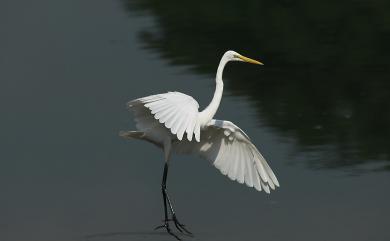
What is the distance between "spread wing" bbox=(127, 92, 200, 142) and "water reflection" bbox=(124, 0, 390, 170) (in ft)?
7.14

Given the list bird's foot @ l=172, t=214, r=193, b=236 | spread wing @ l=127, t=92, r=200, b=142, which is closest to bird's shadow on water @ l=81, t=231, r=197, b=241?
bird's foot @ l=172, t=214, r=193, b=236

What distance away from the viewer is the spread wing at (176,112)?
6777 mm

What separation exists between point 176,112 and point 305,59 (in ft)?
14.6

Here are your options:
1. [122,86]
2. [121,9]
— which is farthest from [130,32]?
[122,86]

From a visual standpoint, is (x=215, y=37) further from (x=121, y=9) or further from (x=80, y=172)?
(x=80, y=172)

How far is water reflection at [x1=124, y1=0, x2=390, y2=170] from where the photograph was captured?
31.5ft

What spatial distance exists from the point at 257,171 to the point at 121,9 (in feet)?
17.9

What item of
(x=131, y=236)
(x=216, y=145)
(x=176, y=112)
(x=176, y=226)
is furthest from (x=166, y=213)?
(x=176, y=112)

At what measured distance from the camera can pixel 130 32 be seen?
12211 millimetres

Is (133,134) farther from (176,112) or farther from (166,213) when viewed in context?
(176,112)

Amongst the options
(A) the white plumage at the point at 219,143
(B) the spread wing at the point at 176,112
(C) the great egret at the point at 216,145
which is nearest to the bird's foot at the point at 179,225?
(C) the great egret at the point at 216,145

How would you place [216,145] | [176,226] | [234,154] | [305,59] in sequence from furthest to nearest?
[305,59], [176,226], [216,145], [234,154]

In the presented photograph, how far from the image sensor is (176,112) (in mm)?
6969

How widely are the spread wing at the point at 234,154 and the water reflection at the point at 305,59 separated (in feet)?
4.32
